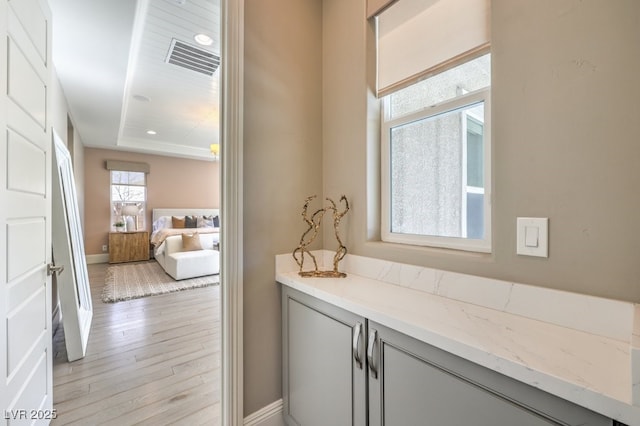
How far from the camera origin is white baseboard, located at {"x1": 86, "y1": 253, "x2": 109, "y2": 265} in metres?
5.89

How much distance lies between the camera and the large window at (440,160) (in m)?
1.20

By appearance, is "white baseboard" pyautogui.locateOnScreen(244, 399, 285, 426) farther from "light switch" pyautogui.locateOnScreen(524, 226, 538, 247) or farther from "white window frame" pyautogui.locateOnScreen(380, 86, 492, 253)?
"light switch" pyautogui.locateOnScreen(524, 226, 538, 247)

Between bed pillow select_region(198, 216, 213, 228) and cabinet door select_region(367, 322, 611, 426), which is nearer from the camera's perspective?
cabinet door select_region(367, 322, 611, 426)

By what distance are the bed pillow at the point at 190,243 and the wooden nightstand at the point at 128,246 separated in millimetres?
1819

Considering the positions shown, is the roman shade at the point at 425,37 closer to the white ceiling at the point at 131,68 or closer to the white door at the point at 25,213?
the white ceiling at the point at 131,68

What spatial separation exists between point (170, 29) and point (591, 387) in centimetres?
311

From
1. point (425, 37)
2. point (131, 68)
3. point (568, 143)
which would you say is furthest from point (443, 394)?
point (131, 68)

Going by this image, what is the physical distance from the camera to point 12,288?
1.13 meters

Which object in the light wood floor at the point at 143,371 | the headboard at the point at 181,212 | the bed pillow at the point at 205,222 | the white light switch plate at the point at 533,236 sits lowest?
the light wood floor at the point at 143,371

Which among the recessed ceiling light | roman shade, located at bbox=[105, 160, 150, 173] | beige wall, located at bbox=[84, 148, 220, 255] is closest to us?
the recessed ceiling light

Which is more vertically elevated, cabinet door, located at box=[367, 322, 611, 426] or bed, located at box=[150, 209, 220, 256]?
bed, located at box=[150, 209, 220, 256]

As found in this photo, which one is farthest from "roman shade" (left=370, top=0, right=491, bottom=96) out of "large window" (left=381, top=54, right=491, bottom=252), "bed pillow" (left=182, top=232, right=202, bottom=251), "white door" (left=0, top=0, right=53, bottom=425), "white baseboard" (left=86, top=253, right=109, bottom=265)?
"white baseboard" (left=86, top=253, right=109, bottom=265)

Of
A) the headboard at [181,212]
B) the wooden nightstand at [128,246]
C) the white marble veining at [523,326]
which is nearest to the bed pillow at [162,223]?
the headboard at [181,212]

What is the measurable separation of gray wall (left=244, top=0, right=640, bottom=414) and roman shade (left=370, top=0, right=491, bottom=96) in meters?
0.09
